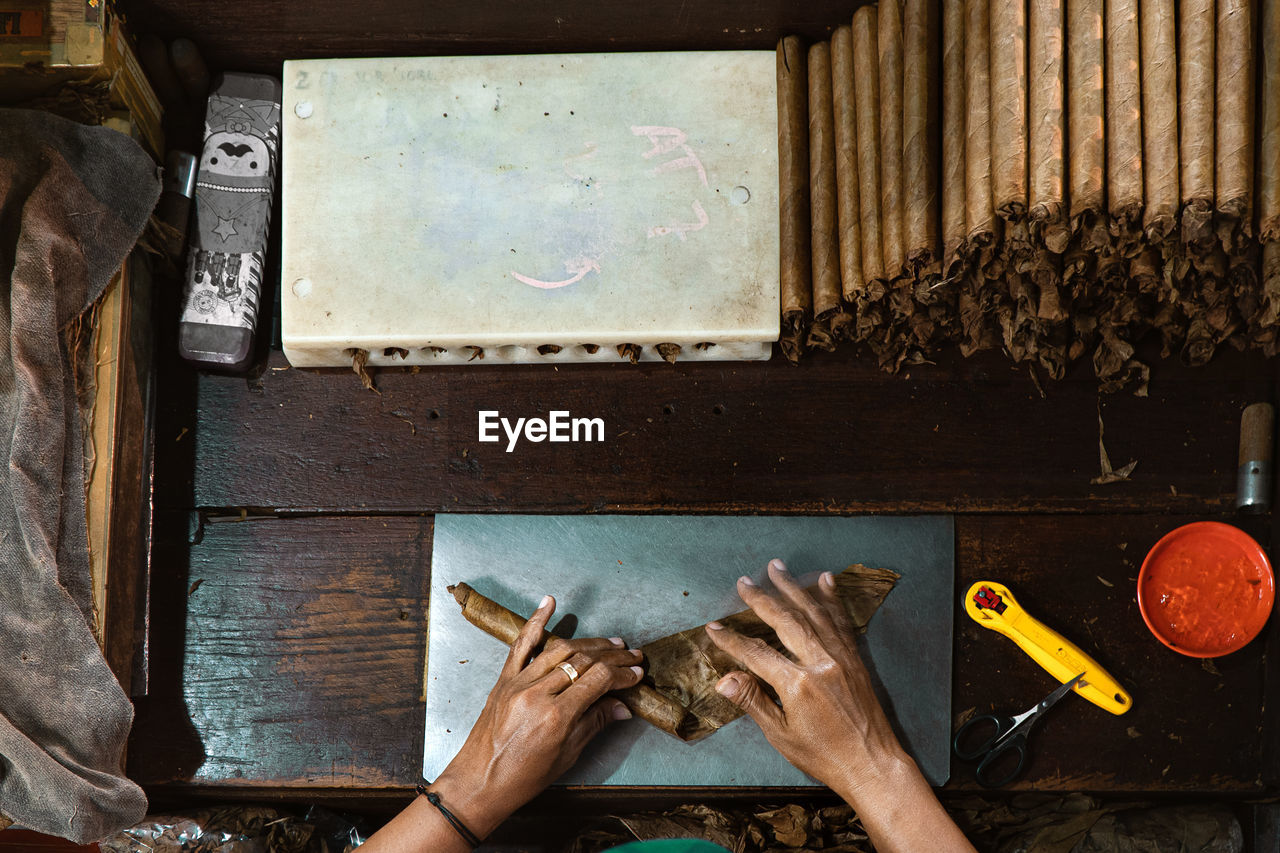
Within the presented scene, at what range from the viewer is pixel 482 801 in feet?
5.28

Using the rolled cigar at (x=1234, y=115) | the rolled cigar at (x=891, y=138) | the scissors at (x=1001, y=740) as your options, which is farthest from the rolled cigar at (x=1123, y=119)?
the scissors at (x=1001, y=740)

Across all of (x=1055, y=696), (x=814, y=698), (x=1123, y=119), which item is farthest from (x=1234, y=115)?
(x=814, y=698)

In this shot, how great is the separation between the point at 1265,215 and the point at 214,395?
1876mm

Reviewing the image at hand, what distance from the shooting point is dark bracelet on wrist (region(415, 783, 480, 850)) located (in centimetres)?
159

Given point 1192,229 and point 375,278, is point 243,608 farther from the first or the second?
point 1192,229

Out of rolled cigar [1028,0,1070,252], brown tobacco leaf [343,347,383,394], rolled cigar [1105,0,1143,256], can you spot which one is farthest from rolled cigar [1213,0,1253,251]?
brown tobacco leaf [343,347,383,394]

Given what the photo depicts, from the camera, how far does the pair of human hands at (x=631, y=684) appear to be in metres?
1.61

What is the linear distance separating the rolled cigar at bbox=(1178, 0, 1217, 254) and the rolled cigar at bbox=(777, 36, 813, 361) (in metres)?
0.60

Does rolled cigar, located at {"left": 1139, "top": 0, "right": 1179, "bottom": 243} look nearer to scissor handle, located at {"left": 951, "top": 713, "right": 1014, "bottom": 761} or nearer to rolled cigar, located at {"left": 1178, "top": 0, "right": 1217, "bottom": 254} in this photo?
rolled cigar, located at {"left": 1178, "top": 0, "right": 1217, "bottom": 254}

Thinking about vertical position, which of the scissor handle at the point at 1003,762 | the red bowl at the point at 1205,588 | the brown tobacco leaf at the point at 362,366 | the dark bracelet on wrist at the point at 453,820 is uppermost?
the brown tobacco leaf at the point at 362,366

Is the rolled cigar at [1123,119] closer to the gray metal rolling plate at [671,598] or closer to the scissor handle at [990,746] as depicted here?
the gray metal rolling plate at [671,598]

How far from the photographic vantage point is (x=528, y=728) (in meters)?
1.60

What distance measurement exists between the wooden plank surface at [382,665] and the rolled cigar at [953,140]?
0.58 metres

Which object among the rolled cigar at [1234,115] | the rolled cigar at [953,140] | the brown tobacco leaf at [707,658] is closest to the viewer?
the rolled cigar at [1234,115]
